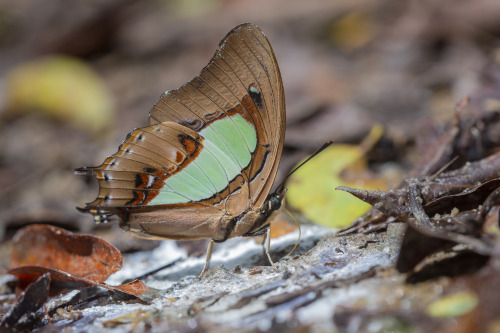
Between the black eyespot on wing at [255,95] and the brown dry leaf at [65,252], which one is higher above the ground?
the black eyespot on wing at [255,95]

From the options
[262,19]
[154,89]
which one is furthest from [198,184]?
[262,19]

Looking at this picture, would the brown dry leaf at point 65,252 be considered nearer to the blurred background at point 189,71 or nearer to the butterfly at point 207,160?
the butterfly at point 207,160

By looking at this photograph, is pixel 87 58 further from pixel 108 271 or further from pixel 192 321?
pixel 192 321

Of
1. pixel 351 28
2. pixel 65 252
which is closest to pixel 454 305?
pixel 65 252

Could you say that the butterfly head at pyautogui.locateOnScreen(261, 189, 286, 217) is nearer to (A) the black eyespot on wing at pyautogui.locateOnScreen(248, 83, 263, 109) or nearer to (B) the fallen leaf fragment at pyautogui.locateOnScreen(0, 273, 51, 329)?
(A) the black eyespot on wing at pyautogui.locateOnScreen(248, 83, 263, 109)

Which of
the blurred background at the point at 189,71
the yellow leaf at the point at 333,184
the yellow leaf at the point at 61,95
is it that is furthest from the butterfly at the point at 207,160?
the yellow leaf at the point at 61,95

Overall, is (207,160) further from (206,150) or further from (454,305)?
(454,305)
